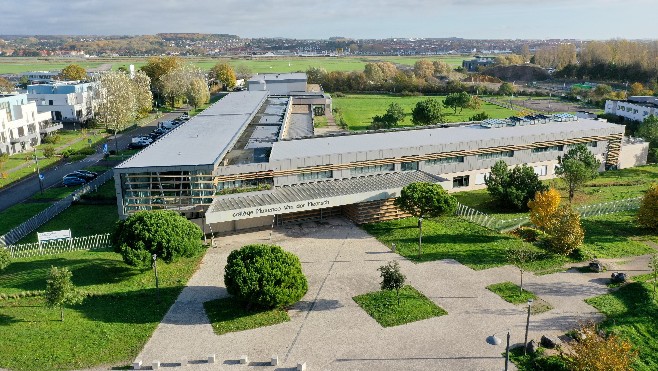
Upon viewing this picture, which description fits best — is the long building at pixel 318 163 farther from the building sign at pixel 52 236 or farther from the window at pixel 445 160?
the building sign at pixel 52 236

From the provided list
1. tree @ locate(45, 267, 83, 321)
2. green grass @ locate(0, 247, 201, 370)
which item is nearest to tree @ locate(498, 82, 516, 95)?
green grass @ locate(0, 247, 201, 370)

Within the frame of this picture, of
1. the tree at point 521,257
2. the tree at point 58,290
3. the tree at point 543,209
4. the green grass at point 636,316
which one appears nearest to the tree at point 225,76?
the tree at point 543,209

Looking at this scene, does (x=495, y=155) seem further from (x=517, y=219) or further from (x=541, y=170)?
(x=517, y=219)

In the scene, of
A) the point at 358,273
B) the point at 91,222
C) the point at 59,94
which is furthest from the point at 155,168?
the point at 59,94

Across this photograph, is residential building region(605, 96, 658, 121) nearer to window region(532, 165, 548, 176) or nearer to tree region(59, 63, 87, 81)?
window region(532, 165, 548, 176)

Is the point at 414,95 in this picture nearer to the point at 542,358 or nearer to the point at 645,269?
the point at 645,269

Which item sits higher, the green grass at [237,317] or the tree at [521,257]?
the tree at [521,257]
